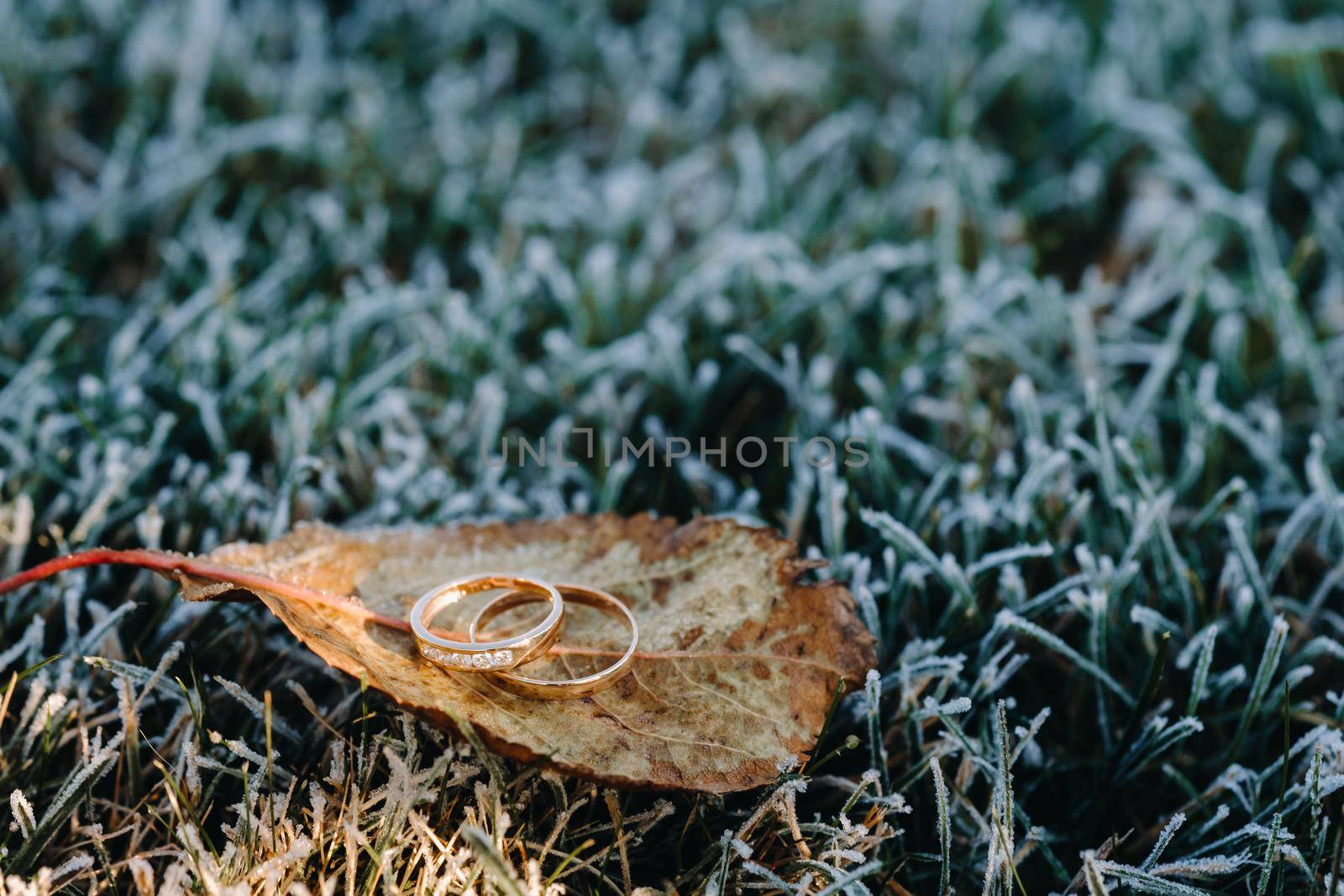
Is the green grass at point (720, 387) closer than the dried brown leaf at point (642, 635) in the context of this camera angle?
No

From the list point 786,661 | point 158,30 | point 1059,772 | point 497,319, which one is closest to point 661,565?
point 786,661

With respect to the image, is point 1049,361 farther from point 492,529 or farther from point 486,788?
point 486,788

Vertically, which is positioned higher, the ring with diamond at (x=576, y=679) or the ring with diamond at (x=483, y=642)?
the ring with diamond at (x=483, y=642)

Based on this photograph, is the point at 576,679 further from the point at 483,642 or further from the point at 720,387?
the point at 720,387

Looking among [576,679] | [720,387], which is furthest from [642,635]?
[720,387]
